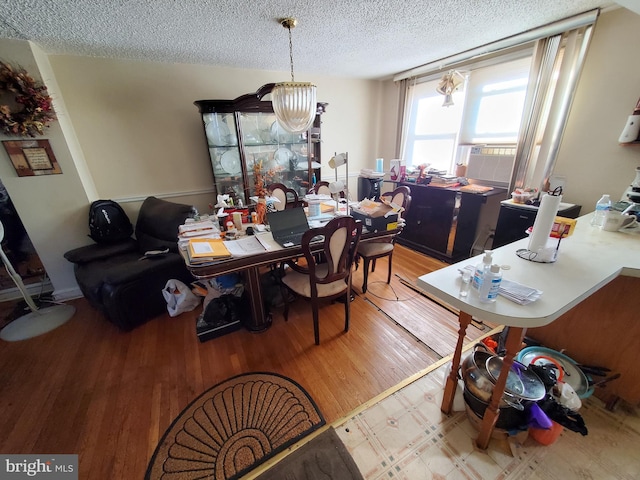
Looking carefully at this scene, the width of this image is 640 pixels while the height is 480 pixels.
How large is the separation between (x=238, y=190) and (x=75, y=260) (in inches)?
69.6

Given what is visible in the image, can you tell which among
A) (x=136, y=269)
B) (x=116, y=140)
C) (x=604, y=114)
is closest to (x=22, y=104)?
(x=116, y=140)

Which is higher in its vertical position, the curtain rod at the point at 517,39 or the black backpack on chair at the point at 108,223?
the curtain rod at the point at 517,39

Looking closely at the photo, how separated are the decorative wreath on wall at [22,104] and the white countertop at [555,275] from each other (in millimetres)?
3311

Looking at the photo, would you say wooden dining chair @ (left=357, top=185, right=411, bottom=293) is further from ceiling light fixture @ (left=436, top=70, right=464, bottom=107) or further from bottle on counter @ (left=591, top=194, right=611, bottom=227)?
bottle on counter @ (left=591, top=194, right=611, bottom=227)

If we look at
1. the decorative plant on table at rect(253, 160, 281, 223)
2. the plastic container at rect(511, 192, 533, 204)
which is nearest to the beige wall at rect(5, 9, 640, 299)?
the plastic container at rect(511, 192, 533, 204)

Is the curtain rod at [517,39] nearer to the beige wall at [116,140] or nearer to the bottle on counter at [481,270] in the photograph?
the beige wall at [116,140]

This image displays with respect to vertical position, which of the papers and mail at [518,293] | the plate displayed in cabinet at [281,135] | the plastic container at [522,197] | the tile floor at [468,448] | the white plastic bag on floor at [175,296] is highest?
the plate displayed in cabinet at [281,135]

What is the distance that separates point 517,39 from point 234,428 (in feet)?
12.6

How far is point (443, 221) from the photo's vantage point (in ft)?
10.0

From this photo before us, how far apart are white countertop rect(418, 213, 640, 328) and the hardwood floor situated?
906 mm

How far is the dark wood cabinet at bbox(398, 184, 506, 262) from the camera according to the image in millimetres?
2789

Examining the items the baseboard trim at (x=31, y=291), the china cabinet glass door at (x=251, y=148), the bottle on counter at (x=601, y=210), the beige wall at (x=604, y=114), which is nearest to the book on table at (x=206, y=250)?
the china cabinet glass door at (x=251, y=148)

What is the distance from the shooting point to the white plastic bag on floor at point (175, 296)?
7.26 ft

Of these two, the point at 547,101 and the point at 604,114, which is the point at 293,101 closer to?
the point at 547,101
